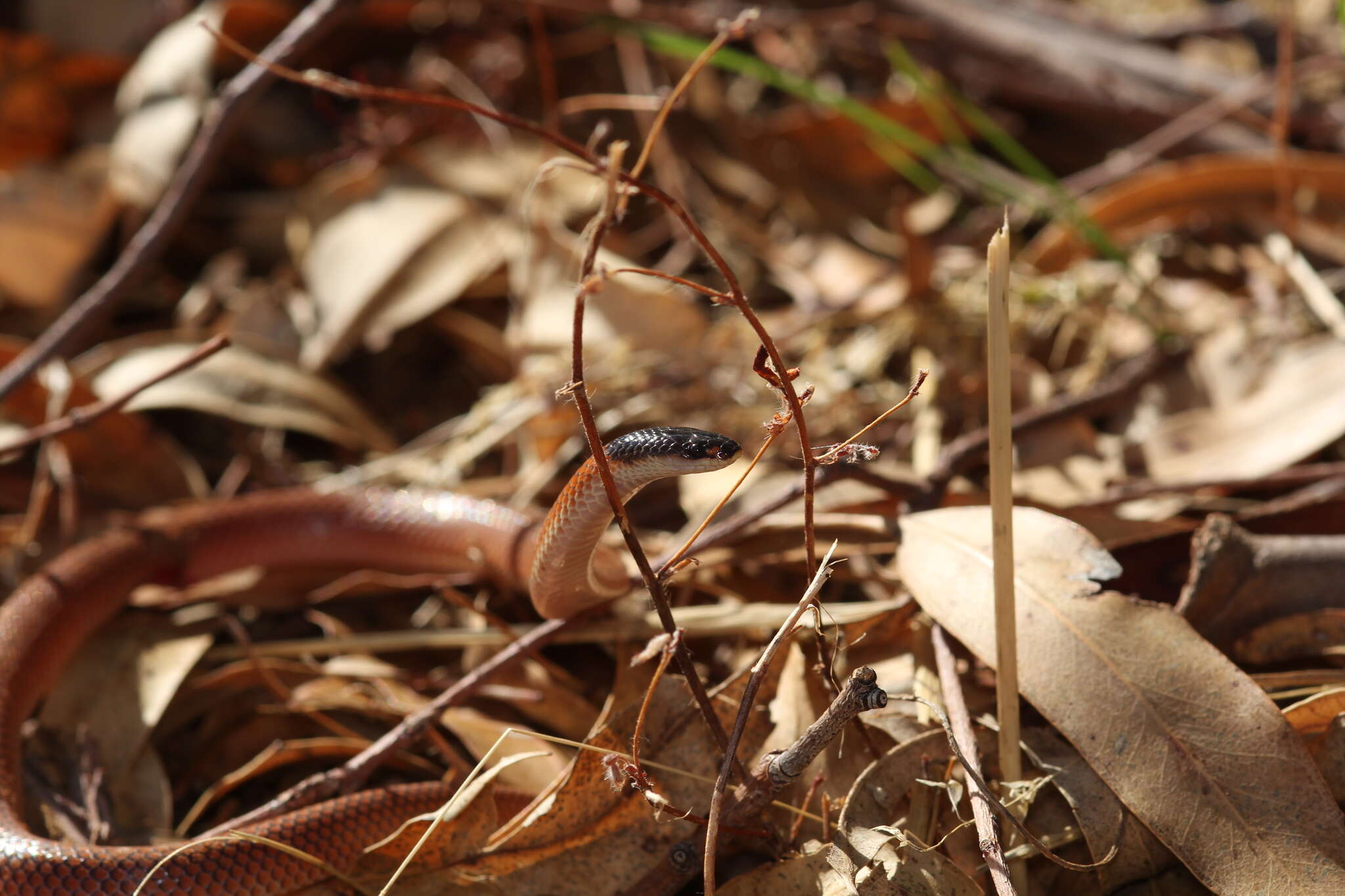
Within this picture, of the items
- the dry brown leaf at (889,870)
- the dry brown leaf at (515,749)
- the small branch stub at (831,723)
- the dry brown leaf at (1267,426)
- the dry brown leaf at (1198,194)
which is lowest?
the dry brown leaf at (515,749)

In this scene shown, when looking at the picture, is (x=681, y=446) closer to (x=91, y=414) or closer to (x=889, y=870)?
(x=889, y=870)

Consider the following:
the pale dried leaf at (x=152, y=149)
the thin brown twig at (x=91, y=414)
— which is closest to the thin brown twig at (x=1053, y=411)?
the thin brown twig at (x=91, y=414)

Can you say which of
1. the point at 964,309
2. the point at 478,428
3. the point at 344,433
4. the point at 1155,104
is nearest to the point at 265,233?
the point at 344,433

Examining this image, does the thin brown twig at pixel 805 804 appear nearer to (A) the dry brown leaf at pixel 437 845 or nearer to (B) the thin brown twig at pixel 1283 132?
(A) the dry brown leaf at pixel 437 845

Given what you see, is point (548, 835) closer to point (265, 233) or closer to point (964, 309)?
point (964, 309)

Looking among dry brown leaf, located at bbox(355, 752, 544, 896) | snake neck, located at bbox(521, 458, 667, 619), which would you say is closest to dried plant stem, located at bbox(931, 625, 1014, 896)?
snake neck, located at bbox(521, 458, 667, 619)

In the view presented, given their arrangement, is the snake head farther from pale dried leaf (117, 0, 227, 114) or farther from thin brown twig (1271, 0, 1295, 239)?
pale dried leaf (117, 0, 227, 114)
